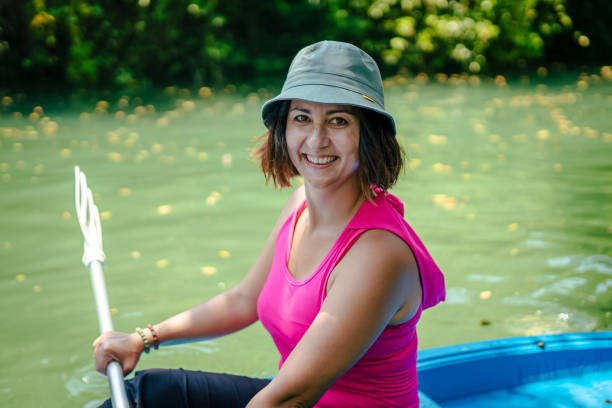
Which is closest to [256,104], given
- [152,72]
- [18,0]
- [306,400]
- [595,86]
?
[152,72]

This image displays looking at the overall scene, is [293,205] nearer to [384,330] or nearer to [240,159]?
[384,330]

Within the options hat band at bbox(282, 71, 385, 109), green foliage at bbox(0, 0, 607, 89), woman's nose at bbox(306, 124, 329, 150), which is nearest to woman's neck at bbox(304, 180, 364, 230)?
woman's nose at bbox(306, 124, 329, 150)

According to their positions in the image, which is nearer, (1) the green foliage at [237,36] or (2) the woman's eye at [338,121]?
(2) the woman's eye at [338,121]

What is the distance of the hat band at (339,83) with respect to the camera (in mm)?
1510

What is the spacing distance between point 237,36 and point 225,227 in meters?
9.83

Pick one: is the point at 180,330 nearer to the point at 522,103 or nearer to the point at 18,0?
the point at 522,103

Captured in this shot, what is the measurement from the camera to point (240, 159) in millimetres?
6836

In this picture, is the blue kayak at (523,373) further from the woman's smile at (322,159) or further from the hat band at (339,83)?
the hat band at (339,83)

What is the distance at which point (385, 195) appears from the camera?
1.67m

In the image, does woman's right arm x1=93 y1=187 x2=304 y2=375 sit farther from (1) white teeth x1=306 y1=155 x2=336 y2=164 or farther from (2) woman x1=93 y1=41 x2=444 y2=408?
(1) white teeth x1=306 y1=155 x2=336 y2=164

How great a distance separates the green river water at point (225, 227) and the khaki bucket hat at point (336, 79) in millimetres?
1792

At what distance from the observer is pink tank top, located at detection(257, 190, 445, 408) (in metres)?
1.52

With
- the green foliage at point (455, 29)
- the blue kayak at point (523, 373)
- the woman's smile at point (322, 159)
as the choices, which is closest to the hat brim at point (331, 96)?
the woman's smile at point (322, 159)

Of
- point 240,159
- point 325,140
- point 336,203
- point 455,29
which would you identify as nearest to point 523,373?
point 336,203
